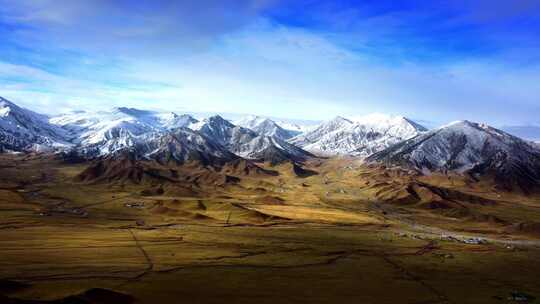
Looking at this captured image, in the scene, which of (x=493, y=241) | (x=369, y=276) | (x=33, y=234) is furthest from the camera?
(x=493, y=241)

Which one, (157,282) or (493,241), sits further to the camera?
(493,241)

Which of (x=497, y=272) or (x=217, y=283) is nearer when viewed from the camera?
(x=217, y=283)

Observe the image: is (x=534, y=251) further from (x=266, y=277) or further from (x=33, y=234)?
(x=33, y=234)

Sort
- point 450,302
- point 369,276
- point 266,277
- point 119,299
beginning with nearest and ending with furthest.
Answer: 1. point 119,299
2. point 450,302
3. point 266,277
4. point 369,276

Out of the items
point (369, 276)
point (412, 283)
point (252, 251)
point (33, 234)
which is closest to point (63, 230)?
point (33, 234)

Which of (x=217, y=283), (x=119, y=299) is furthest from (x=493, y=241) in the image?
(x=119, y=299)

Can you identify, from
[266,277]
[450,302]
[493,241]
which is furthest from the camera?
[493,241]

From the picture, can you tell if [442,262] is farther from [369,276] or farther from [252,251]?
[252,251]

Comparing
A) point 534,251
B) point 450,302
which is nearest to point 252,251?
point 450,302

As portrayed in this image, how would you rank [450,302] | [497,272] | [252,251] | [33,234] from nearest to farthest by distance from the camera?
[450,302] < [497,272] < [252,251] < [33,234]
